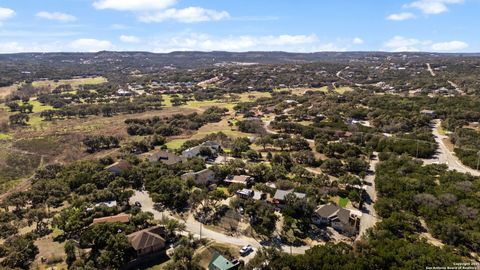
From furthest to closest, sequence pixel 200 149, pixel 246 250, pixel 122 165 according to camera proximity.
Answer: pixel 200 149
pixel 122 165
pixel 246 250

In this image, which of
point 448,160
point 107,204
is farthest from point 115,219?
point 448,160

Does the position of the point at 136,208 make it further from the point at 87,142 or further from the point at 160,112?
the point at 160,112

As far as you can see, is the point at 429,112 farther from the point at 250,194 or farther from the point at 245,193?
the point at 245,193

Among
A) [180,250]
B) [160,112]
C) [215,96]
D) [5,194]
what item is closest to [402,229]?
[180,250]

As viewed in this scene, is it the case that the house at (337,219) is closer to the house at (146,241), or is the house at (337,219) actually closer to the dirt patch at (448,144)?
the house at (146,241)

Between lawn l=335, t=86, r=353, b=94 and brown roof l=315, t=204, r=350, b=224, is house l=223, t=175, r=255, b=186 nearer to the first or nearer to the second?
brown roof l=315, t=204, r=350, b=224

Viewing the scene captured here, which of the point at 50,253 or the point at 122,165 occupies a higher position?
the point at 122,165
